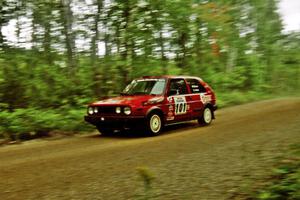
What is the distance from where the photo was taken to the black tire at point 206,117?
13.5m

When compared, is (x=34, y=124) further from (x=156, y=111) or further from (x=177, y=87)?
(x=177, y=87)

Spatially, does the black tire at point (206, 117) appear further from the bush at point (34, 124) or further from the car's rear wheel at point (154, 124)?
the bush at point (34, 124)

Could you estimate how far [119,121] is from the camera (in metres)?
10.8

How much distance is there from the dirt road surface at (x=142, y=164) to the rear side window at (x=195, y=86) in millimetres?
2597

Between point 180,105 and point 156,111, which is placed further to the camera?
point 180,105

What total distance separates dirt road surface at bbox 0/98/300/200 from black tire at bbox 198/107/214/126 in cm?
254

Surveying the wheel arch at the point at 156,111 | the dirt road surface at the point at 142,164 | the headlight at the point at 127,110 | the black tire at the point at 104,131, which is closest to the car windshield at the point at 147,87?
the wheel arch at the point at 156,111

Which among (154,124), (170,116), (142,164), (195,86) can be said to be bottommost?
(142,164)

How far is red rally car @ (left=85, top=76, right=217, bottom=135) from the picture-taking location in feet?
35.5

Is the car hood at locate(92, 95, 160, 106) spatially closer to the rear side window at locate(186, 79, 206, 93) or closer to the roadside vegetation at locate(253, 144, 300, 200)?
the rear side window at locate(186, 79, 206, 93)

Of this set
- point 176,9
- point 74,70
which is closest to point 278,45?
point 176,9

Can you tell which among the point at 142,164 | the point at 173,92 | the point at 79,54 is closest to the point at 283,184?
the point at 142,164

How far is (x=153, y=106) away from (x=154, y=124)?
551 mm

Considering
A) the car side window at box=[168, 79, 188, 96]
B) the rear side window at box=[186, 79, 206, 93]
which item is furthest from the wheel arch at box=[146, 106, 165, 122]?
the rear side window at box=[186, 79, 206, 93]
